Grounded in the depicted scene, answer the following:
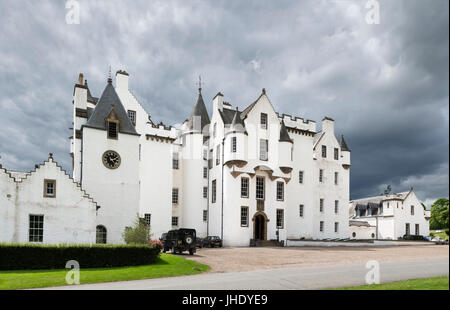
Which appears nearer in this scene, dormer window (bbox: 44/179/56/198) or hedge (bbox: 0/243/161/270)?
hedge (bbox: 0/243/161/270)

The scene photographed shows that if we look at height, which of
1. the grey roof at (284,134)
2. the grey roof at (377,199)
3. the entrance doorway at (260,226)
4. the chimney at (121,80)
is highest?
the chimney at (121,80)

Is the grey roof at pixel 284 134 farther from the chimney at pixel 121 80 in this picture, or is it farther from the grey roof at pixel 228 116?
the chimney at pixel 121 80

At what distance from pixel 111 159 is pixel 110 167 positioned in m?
0.79

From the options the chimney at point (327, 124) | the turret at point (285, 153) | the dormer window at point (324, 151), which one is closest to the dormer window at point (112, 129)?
the turret at point (285, 153)

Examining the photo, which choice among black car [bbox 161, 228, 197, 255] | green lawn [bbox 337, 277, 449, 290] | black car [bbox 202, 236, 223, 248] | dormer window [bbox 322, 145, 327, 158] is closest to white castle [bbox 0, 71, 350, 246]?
dormer window [bbox 322, 145, 327, 158]

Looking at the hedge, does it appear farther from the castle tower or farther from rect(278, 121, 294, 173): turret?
rect(278, 121, 294, 173): turret

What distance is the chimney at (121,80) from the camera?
135 feet

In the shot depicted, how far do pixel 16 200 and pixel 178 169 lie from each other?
2380 cm

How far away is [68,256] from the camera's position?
19.9m

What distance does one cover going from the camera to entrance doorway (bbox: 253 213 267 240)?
42466mm

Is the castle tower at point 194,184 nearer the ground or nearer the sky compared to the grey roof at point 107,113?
nearer the ground

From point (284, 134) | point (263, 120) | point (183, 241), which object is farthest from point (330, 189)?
point (183, 241)

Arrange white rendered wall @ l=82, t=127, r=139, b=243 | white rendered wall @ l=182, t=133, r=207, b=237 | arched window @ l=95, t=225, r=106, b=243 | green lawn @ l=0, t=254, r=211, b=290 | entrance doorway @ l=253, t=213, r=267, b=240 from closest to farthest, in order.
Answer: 1. green lawn @ l=0, t=254, r=211, b=290
2. arched window @ l=95, t=225, r=106, b=243
3. white rendered wall @ l=82, t=127, r=139, b=243
4. entrance doorway @ l=253, t=213, r=267, b=240
5. white rendered wall @ l=182, t=133, r=207, b=237

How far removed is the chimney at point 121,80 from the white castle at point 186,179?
0.57ft
